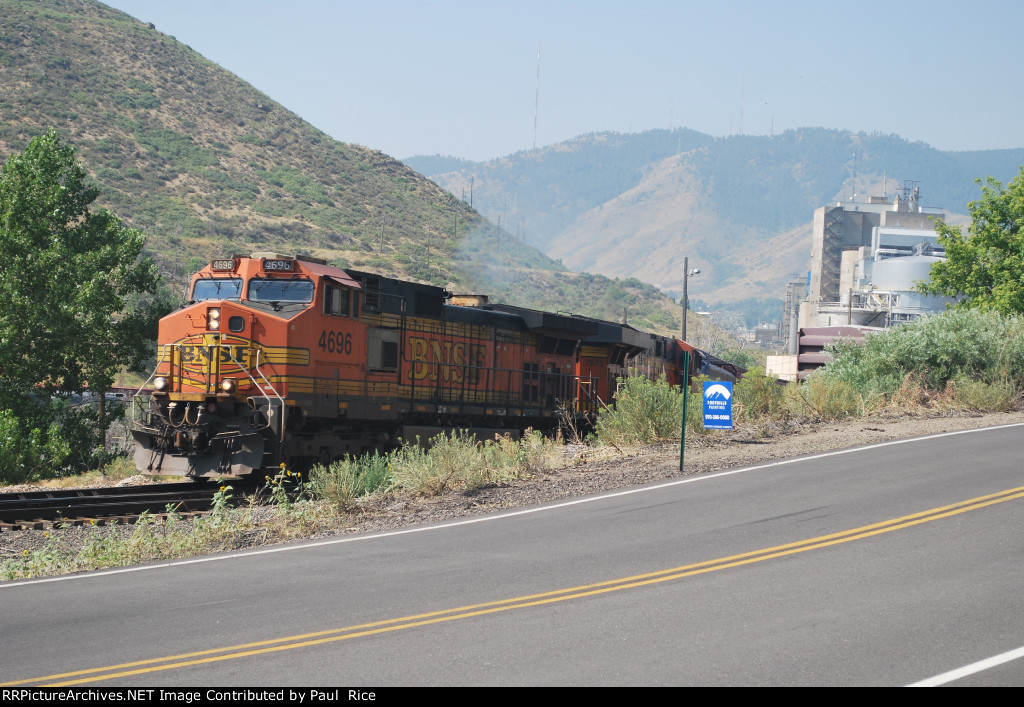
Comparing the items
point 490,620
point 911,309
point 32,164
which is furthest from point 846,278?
point 490,620

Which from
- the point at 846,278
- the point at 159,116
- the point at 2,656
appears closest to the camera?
the point at 2,656

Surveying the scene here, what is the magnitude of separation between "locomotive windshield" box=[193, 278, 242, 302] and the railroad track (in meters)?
3.74

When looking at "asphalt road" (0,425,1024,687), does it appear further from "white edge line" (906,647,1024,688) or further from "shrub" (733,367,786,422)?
"shrub" (733,367,786,422)

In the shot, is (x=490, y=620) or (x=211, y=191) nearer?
(x=490, y=620)

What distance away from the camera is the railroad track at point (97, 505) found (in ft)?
45.6

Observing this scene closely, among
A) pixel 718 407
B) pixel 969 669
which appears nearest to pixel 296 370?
pixel 718 407

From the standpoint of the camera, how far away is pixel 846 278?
515 ft

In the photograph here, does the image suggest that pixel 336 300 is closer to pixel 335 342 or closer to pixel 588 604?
pixel 335 342

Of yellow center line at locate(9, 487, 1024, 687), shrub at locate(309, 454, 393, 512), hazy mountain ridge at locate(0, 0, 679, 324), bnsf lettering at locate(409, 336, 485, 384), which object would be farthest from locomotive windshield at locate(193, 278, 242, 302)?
hazy mountain ridge at locate(0, 0, 679, 324)

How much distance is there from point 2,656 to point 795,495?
389 inches

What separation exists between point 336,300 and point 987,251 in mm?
34237
